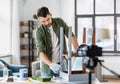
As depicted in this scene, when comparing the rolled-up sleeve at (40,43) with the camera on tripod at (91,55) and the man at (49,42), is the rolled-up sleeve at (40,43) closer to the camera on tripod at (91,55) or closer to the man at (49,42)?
the man at (49,42)

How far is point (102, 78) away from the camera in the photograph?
6.56 m

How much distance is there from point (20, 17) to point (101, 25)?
7.45 ft

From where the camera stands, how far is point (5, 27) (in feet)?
22.9

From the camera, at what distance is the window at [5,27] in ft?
22.9

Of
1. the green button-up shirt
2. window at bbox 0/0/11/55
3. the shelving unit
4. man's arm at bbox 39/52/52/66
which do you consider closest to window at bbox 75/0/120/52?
the shelving unit

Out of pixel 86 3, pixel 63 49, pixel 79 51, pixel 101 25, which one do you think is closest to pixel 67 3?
pixel 86 3

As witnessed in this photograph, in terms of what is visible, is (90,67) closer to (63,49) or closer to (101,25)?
(63,49)

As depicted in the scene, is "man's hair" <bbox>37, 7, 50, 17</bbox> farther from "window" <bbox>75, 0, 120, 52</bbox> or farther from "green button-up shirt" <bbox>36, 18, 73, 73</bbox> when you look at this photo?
"window" <bbox>75, 0, 120, 52</bbox>

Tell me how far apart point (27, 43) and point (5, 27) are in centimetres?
80

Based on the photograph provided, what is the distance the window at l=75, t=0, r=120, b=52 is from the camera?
6980mm

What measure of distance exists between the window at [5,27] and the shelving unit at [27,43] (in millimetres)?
440

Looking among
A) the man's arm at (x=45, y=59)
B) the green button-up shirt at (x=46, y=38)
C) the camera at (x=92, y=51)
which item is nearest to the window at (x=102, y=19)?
the green button-up shirt at (x=46, y=38)

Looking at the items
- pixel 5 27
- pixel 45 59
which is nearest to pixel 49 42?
pixel 45 59

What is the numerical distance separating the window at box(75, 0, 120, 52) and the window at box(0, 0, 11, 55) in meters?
1.85
